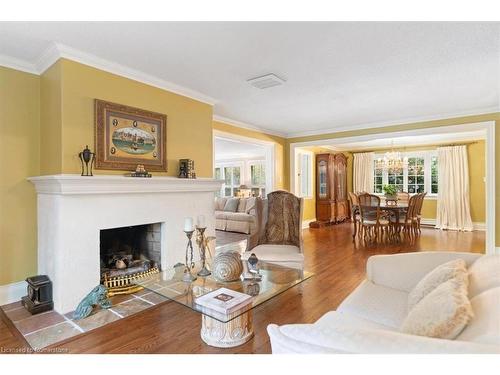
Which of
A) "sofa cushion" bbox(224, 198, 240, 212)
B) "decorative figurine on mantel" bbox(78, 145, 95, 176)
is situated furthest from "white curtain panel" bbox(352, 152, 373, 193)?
"decorative figurine on mantel" bbox(78, 145, 95, 176)

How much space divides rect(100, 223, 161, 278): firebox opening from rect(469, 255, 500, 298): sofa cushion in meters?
2.87

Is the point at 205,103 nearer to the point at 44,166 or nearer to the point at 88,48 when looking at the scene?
the point at 88,48

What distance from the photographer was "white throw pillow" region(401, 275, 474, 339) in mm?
1048

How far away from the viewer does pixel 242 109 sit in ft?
14.4

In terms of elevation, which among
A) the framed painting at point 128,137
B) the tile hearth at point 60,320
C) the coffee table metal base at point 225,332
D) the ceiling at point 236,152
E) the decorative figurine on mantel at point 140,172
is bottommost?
the tile hearth at point 60,320

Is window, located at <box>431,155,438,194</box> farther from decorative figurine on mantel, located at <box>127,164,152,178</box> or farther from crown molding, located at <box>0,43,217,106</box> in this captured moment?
decorative figurine on mantel, located at <box>127,164,152,178</box>

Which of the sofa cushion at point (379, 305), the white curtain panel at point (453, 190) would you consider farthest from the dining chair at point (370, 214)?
the sofa cushion at point (379, 305)

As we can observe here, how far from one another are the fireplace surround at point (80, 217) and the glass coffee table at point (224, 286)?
0.72 metres

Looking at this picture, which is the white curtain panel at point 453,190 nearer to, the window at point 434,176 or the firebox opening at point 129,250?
the window at point 434,176

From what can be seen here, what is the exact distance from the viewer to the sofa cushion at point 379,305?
1597mm

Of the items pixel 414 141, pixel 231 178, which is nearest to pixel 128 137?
pixel 231 178
